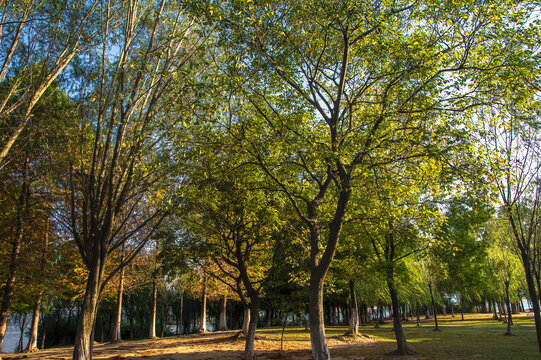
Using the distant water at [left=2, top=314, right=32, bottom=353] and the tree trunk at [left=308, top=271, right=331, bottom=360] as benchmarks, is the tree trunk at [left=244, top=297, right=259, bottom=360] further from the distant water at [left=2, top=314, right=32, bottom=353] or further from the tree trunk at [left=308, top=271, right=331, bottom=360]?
the distant water at [left=2, top=314, right=32, bottom=353]

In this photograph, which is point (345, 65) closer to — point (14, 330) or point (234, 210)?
point (234, 210)

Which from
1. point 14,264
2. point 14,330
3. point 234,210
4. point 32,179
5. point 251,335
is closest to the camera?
point 234,210

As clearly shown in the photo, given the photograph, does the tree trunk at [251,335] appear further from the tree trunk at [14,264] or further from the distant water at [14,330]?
the distant water at [14,330]

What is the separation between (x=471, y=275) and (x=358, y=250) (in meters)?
4.88

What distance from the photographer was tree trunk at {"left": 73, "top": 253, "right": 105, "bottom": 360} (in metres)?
8.96

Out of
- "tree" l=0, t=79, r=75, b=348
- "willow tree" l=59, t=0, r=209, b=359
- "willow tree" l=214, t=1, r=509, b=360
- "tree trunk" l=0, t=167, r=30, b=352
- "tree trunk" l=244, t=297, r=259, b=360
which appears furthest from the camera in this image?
"tree trunk" l=0, t=167, r=30, b=352

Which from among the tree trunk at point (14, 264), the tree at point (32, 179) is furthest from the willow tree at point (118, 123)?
the tree trunk at point (14, 264)

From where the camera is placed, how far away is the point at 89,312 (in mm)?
9367

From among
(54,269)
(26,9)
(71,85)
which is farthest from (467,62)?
(54,269)

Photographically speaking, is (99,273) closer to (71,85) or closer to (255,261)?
(71,85)

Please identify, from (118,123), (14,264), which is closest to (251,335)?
(118,123)

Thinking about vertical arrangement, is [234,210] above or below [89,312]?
above

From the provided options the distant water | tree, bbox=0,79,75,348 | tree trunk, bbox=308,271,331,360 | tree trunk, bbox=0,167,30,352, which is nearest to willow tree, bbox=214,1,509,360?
tree trunk, bbox=308,271,331,360

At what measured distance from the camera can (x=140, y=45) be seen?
12.1 m
